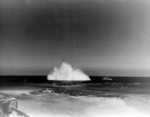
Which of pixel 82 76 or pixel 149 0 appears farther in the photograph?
pixel 82 76

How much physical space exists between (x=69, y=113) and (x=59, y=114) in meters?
1.41

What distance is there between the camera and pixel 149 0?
64.3ft

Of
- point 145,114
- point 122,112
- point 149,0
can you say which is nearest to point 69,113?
point 122,112

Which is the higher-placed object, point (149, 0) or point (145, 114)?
point (149, 0)

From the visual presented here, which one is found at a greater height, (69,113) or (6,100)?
(6,100)

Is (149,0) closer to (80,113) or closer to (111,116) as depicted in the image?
(111,116)

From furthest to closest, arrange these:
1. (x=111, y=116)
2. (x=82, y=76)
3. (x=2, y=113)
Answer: (x=82, y=76) < (x=111, y=116) < (x=2, y=113)

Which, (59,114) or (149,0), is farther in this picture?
(59,114)

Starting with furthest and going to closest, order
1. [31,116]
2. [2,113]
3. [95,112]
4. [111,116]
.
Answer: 1. [95,112]
2. [111,116]
3. [31,116]
4. [2,113]

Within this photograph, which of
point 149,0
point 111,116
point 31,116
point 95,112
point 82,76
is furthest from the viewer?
point 82,76

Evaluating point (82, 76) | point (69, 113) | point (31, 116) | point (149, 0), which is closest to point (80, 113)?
point (69, 113)

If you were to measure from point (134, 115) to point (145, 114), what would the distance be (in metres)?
1.36

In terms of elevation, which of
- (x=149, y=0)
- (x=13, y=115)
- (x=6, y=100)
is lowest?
(x=13, y=115)

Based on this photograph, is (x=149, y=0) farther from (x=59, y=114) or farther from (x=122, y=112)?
(x=59, y=114)
